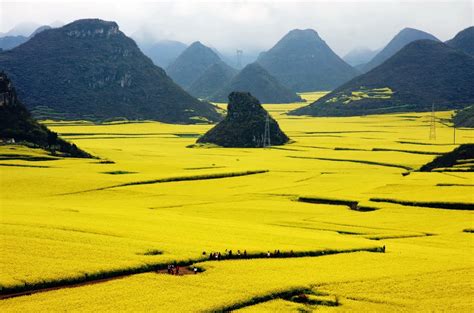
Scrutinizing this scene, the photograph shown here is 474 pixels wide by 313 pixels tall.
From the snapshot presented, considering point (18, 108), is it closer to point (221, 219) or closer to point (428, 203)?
point (221, 219)

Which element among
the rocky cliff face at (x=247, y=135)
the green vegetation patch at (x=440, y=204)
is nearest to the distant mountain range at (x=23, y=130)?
the rocky cliff face at (x=247, y=135)

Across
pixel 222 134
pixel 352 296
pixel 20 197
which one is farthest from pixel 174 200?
pixel 222 134

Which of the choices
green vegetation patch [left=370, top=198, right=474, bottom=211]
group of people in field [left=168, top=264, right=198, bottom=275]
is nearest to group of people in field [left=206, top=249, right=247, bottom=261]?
group of people in field [left=168, top=264, right=198, bottom=275]

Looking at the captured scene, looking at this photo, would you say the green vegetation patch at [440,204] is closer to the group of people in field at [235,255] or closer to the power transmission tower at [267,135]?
the group of people in field at [235,255]

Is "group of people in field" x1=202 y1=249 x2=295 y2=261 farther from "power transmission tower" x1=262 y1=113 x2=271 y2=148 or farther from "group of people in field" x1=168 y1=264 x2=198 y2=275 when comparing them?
"power transmission tower" x1=262 y1=113 x2=271 y2=148

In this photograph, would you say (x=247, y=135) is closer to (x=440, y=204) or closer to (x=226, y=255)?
(x=440, y=204)
